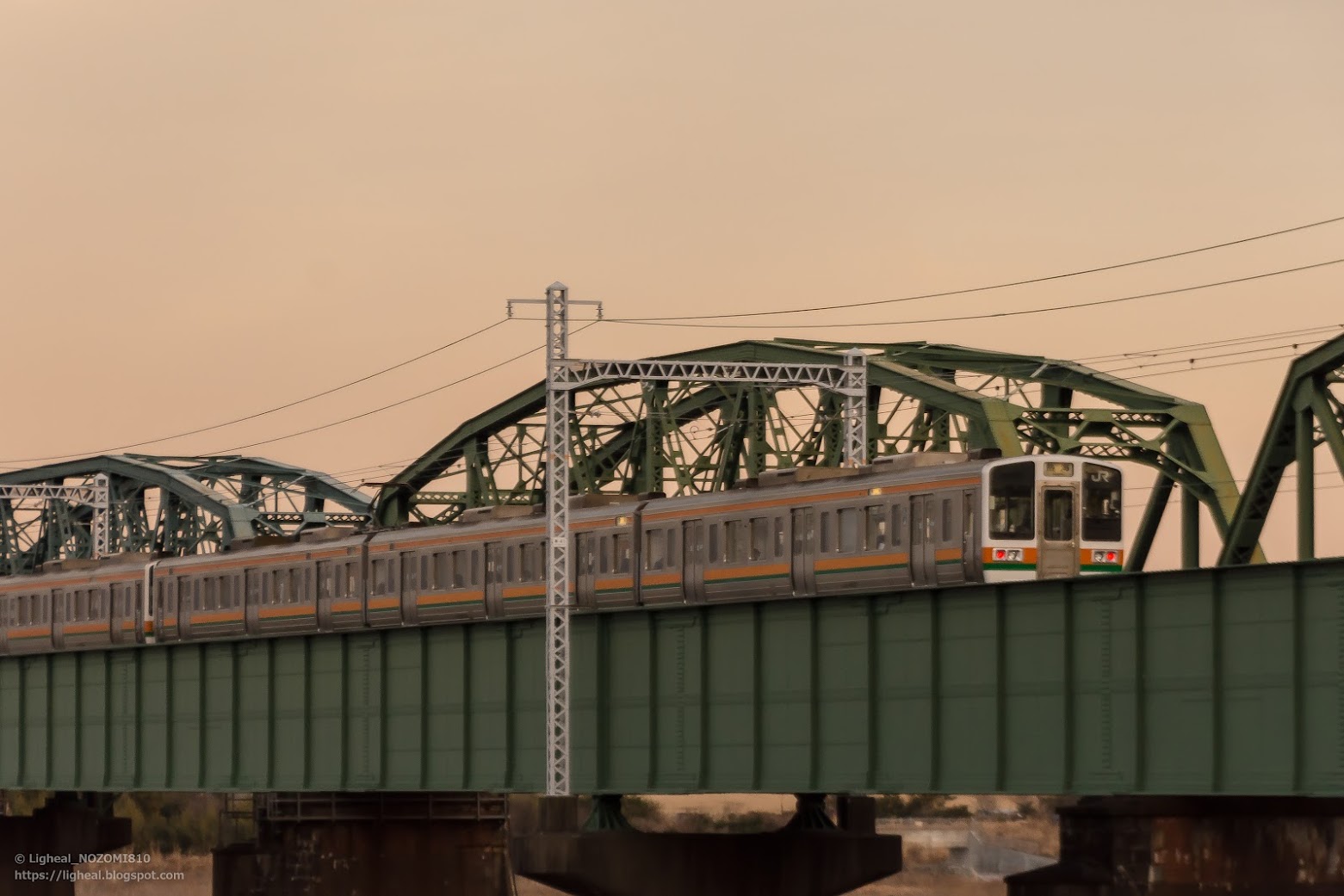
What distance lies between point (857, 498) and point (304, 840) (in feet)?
116

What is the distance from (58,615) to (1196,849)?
4424 centimetres

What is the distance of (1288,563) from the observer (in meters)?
37.7

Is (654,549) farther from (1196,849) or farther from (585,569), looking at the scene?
(1196,849)

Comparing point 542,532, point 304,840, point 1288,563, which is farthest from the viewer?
point 304,840

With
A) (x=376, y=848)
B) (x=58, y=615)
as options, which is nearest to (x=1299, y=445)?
(x=376, y=848)

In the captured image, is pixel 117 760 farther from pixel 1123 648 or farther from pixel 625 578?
pixel 1123 648

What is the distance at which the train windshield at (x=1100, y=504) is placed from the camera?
174 ft

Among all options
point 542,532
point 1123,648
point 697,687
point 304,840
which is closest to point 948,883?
point 304,840

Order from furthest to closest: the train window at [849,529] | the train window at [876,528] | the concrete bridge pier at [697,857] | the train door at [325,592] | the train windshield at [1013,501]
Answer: the train door at [325,592] → the concrete bridge pier at [697,857] → the train window at [849,529] → the train window at [876,528] → the train windshield at [1013,501]

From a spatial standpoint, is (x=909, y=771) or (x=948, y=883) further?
(x=948, y=883)

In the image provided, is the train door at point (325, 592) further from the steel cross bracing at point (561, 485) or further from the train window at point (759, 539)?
the train window at point (759, 539)

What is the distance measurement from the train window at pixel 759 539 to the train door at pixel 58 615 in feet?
122

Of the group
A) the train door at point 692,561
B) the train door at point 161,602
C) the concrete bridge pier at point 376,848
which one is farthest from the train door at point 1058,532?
the train door at point 161,602

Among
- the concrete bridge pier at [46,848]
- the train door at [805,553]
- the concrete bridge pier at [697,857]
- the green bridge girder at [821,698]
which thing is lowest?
the concrete bridge pier at [46,848]
